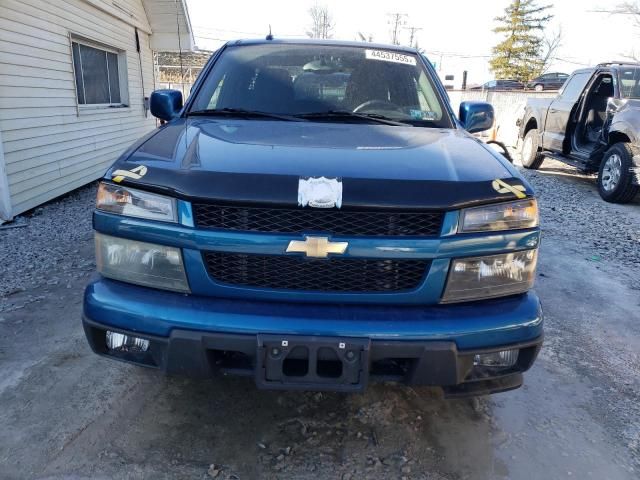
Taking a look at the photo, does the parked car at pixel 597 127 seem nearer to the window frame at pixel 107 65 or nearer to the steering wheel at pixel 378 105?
the steering wheel at pixel 378 105

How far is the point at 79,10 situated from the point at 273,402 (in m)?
7.63

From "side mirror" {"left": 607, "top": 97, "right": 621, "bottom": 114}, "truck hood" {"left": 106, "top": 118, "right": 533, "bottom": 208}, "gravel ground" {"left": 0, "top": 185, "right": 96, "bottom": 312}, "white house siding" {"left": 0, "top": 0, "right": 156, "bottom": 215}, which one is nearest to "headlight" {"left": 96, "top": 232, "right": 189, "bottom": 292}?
"truck hood" {"left": 106, "top": 118, "right": 533, "bottom": 208}

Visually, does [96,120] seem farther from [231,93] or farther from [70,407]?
[70,407]

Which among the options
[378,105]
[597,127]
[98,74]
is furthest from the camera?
[98,74]

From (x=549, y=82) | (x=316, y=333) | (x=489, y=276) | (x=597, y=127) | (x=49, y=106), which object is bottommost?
(x=316, y=333)

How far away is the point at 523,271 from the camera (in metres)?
2.00

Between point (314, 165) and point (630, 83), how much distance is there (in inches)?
295

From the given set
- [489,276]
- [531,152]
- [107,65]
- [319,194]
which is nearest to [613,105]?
[531,152]

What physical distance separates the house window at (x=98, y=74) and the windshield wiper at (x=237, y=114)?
5.84m

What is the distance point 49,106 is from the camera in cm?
665

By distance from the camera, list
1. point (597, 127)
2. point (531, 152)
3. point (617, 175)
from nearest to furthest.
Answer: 1. point (617, 175)
2. point (597, 127)
3. point (531, 152)

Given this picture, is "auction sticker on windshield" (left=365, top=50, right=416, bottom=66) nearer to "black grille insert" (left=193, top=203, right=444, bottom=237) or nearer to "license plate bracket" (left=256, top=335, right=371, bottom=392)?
"black grille insert" (left=193, top=203, right=444, bottom=237)

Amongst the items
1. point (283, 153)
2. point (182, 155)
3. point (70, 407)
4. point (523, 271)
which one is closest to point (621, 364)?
point (523, 271)

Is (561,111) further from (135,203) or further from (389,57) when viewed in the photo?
(135,203)
